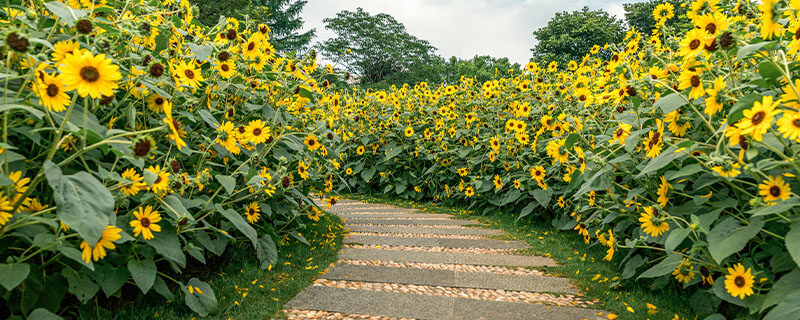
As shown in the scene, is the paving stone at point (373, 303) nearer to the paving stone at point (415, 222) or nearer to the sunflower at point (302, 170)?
the sunflower at point (302, 170)

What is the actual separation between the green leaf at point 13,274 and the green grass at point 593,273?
2.50 meters

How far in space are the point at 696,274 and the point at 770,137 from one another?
836 millimetres


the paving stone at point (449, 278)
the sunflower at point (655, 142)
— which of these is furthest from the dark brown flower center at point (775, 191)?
the paving stone at point (449, 278)

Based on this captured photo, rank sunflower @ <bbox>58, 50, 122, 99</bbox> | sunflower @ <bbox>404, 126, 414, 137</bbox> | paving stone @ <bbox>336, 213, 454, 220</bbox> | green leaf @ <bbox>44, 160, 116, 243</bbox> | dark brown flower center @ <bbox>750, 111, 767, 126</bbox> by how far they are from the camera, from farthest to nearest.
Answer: sunflower @ <bbox>404, 126, 414, 137</bbox> → paving stone @ <bbox>336, 213, 454, 220</bbox> → dark brown flower center @ <bbox>750, 111, 767, 126</bbox> → sunflower @ <bbox>58, 50, 122, 99</bbox> → green leaf @ <bbox>44, 160, 116, 243</bbox>

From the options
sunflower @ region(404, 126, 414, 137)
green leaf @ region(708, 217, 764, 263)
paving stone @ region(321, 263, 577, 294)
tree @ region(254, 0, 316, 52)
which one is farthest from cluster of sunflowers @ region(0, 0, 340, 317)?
tree @ region(254, 0, 316, 52)

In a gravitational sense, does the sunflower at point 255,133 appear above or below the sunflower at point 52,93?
below

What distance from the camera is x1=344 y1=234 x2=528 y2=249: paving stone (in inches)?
149

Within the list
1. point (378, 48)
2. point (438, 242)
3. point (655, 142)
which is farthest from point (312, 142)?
point (378, 48)

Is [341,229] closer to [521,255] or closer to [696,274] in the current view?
[521,255]

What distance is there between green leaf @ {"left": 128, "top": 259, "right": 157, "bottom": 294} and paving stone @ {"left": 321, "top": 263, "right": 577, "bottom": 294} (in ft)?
3.71

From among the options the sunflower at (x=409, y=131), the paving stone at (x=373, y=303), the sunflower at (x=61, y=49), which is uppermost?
the sunflower at (x=409, y=131)

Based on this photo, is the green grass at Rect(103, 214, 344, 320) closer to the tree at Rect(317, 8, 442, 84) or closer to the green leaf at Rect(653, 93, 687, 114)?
the green leaf at Rect(653, 93, 687, 114)

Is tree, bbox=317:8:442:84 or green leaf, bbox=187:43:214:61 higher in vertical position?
tree, bbox=317:8:442:84

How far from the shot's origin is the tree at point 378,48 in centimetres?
3156
